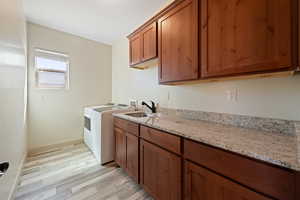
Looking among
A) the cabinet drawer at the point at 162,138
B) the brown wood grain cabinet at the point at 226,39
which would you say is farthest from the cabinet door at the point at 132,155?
the brown wood grain cabinet at the point at 226,39

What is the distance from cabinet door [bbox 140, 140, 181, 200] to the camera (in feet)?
4.01

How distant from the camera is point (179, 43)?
5.11ft

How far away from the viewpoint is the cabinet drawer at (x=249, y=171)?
646 mm

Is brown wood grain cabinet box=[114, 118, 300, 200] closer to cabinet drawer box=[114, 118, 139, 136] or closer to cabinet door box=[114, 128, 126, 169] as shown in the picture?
cabinet drawer box=[114, 118, 139, 136]

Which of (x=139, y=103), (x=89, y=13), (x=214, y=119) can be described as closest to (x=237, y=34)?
(x=214, y=119)

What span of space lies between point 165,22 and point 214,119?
4.31ft

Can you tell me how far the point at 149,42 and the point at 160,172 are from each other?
66.1 inches

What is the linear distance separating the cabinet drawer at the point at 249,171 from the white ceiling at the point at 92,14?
2122mm

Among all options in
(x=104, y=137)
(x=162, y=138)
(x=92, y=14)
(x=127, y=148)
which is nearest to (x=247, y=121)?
(x=162, y=138)

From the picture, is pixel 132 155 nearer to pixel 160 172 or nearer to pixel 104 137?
pixel 160 172

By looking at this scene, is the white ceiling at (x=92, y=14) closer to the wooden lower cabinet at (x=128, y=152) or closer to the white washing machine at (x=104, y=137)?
the white washing machine at (x=104, y=137)

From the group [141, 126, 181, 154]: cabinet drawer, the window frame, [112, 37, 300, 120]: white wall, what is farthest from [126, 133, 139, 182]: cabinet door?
the window frame

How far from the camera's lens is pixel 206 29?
1289 mm

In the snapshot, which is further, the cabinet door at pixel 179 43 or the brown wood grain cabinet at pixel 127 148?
the brown wood grain cabinet at pixel 127 148
